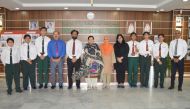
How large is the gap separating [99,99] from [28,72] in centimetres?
225

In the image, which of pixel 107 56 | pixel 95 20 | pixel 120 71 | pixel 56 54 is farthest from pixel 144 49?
pixel 95 20

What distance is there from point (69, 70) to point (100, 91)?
3.43 feet

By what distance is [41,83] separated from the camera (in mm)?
7637

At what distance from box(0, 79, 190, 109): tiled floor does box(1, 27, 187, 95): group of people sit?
0.38 m

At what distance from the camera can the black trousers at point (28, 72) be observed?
23.9 ft

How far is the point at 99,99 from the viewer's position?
6320 mm

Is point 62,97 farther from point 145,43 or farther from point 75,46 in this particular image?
point 145,43

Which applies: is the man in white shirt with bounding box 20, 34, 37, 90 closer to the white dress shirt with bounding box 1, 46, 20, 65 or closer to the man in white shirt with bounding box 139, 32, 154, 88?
the white dress shirt with bounding box 1, 46, 20, 65

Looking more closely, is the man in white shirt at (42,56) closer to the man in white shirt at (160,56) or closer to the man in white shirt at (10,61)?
the man in white shirt at (10,61)

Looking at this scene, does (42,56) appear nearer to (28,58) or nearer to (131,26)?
(28,58)

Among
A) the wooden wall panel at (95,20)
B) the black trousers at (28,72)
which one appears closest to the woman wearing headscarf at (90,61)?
the black trousers at (28,72)

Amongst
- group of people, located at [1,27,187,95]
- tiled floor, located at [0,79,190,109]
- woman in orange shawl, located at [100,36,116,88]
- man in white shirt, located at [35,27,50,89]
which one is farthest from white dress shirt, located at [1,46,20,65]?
woman in orange shawl, located at [100,36,116,88]

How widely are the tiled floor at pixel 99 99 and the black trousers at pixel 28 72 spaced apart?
34 cm

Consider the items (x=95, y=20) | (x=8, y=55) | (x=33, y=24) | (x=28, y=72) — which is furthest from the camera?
(x=95, y=20)
